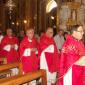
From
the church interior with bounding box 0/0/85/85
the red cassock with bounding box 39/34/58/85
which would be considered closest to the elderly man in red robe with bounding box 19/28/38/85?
the red cassock with bounding box 39/34/58/85

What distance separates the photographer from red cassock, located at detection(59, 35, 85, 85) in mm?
5176

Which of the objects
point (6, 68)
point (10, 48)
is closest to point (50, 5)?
point (10, 48)

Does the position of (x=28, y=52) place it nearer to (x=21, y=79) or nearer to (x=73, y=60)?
(x=73, y=60)

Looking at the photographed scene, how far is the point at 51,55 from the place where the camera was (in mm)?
8578

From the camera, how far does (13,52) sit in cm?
1045

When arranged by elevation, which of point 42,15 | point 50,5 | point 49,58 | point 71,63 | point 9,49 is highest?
point 50,5

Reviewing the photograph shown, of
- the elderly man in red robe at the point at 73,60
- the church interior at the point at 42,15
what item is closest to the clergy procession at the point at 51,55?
the elderly man in red robe at the point at 73,60

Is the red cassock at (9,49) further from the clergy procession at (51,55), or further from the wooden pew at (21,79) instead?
the wooden pew at (21,79)

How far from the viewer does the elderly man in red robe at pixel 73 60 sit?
517 centimetres

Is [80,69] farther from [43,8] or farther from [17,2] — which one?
[17,2]

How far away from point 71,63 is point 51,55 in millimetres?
3317

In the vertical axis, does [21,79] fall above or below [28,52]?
above

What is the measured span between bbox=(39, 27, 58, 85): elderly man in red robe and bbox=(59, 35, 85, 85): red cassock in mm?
3154

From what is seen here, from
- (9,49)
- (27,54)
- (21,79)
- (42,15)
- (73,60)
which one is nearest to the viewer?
(21,79)
